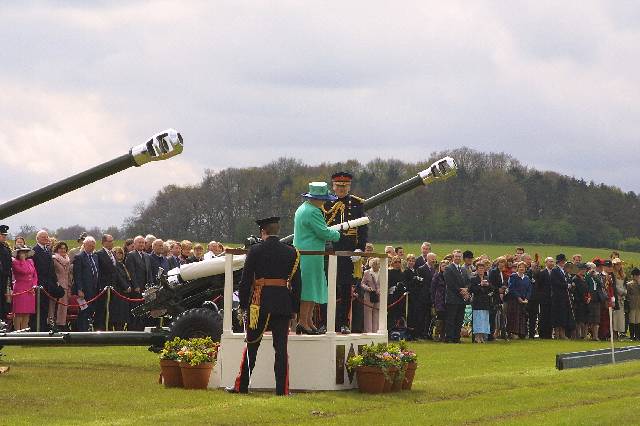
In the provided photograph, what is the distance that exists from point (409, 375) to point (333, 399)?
163 centimetres

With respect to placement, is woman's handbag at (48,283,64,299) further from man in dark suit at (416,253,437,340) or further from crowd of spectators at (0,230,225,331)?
man in dark suit at (416,253,437,340)

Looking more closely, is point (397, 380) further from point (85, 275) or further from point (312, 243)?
point (85, 275)

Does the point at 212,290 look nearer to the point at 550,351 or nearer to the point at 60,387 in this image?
the point at 60,387

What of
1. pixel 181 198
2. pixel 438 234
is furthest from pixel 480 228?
pixel 181 198

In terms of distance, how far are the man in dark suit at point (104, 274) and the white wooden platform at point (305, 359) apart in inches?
378

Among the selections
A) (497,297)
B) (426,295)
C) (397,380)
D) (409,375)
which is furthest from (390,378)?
(497,297)

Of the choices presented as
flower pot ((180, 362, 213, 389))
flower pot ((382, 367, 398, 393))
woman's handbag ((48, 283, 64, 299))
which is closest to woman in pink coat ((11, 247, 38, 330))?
woman's handbag ((48, 283, 64, 299))

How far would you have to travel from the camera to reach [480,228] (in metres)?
62.2

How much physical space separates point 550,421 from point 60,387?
21.0 feet

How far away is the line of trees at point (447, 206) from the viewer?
51844 mm

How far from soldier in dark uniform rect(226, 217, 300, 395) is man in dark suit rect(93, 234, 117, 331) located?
1046 cm

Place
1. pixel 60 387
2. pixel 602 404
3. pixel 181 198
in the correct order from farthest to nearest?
pixel 181 198, pixel 60 387, pixel 602 404

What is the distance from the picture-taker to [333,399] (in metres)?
14.9

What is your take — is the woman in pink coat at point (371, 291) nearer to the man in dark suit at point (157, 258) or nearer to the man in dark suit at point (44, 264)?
the man in dark suit at point (157, 258)
